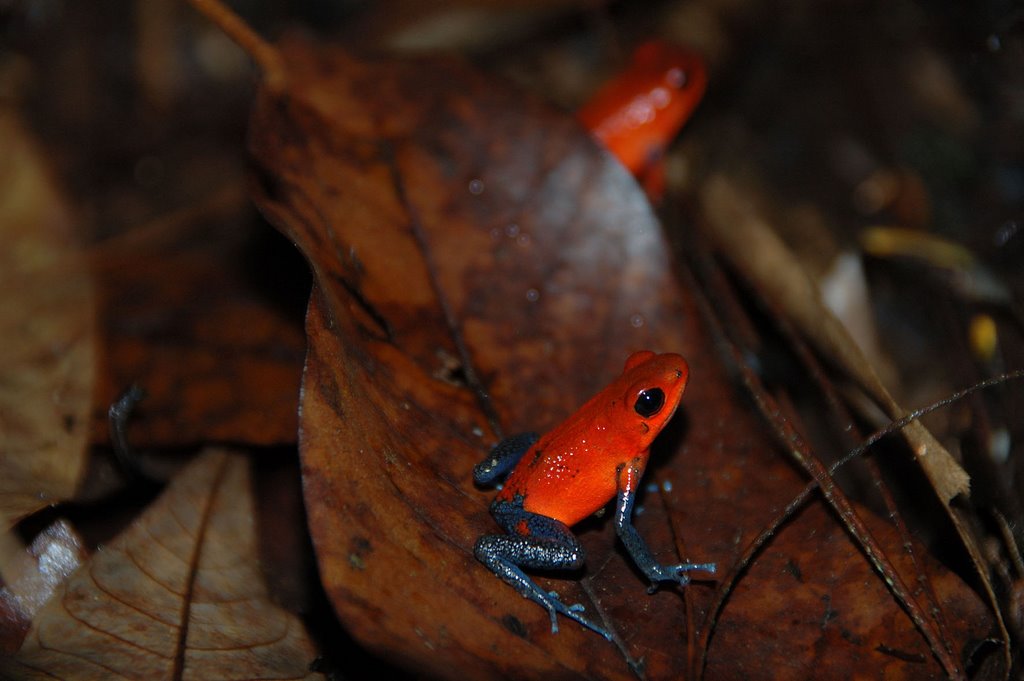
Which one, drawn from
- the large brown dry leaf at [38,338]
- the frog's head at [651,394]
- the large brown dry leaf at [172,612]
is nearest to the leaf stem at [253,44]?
the large brown dry leaf at [38,338]

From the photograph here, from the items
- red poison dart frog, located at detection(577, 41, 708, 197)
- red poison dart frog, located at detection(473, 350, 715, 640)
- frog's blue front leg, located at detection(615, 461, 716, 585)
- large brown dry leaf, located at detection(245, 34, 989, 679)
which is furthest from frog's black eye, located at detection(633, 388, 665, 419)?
red poison dart frog, located at detection(577, 41, 708, 197)

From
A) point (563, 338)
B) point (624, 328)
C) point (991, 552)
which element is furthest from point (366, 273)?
point (991, 552)

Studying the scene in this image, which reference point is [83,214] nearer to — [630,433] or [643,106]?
[643,106]

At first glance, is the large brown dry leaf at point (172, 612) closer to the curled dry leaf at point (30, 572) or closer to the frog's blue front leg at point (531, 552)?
the curled dry leaf at point (30, 572)

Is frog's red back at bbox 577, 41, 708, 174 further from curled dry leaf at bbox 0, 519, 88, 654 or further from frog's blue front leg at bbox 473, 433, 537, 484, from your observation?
curled dry leaf at bbox 0, 519, 88, 654

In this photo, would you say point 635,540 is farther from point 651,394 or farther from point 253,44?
point 253,44
